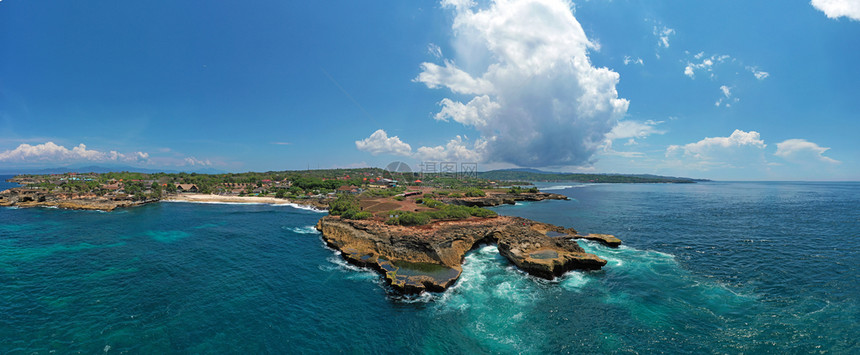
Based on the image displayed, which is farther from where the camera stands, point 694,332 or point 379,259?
point 379,259

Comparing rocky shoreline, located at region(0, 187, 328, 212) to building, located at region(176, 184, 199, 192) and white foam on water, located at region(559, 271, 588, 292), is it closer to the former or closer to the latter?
building, located at region(176, 184, 199, 192)

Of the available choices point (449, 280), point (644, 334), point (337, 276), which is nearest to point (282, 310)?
point (337, 276)

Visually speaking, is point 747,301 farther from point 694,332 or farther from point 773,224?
point 773,224

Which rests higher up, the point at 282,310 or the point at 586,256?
the point at 586,256

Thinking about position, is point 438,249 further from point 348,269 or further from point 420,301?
point 348,269

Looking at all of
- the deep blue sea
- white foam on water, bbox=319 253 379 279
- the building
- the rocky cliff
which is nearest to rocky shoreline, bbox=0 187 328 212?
the rocky cliff


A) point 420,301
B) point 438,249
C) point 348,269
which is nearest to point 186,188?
point 348,269
